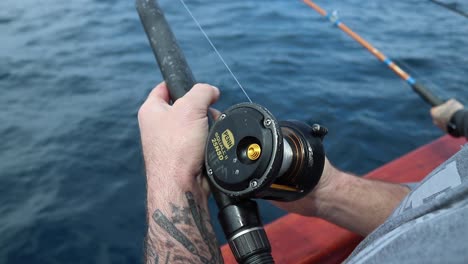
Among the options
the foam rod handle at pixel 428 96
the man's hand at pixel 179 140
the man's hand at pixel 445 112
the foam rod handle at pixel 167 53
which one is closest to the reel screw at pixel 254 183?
the man's hand at pixel 179 140

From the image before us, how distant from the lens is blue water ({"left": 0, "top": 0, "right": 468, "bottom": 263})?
3.63 meters

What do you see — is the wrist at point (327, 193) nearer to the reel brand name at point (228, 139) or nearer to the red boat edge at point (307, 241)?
the red boat edge at point (307, 241)

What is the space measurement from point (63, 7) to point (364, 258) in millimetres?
7860

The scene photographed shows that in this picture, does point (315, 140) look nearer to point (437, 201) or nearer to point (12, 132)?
point (437, 201)

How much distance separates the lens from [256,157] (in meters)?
1.29

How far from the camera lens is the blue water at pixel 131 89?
3.63 metres

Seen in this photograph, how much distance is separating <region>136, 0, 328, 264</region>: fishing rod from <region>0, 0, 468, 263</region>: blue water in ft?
6.68

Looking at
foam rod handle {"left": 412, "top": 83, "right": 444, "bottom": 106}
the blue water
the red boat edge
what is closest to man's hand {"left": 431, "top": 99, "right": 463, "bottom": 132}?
foam rod handle {"left": 412, "top": 83, "right": 444, "bottom": 106}

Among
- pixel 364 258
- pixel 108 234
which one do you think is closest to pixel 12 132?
pixel 108 234

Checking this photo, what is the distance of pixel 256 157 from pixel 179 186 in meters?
0.35

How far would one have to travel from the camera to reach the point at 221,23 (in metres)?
7.14

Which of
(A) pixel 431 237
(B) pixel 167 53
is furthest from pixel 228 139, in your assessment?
(A) pixel 431 237

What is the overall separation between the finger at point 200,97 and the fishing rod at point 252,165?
9cm

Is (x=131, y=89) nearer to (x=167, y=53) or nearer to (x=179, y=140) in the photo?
(x=167, y=53)
